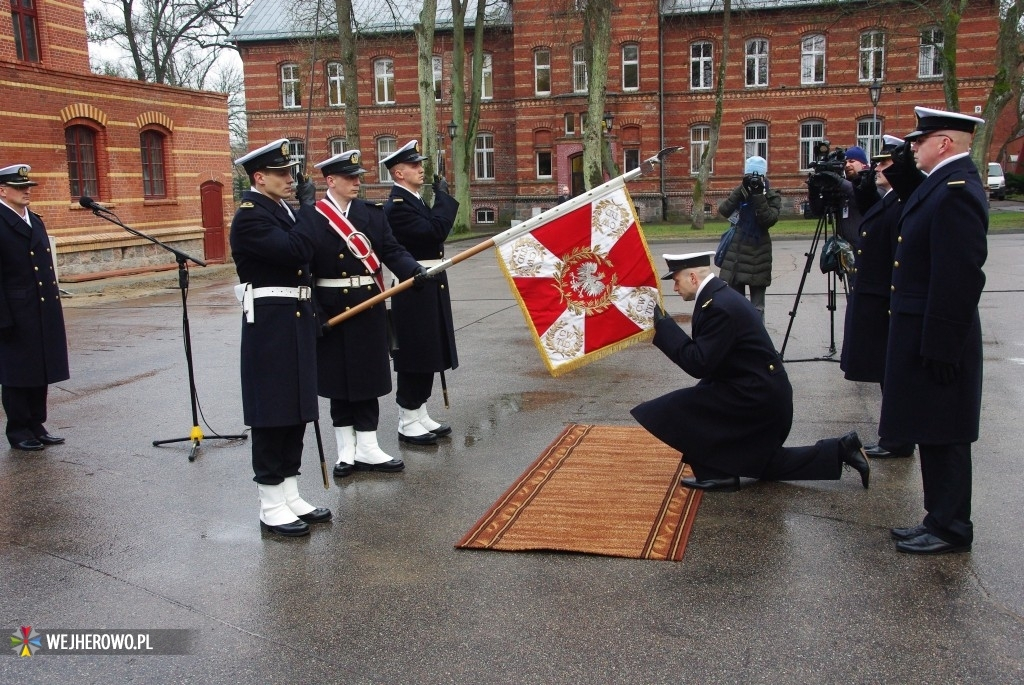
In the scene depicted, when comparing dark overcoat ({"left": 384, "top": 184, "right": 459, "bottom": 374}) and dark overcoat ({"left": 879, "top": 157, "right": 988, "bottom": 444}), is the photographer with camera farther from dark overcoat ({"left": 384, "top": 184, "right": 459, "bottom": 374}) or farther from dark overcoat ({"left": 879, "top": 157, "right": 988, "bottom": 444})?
dark overcoat ({"left": 879, "top": 157, "right": 988, "bottom": 444})

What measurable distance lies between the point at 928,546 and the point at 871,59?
38.6m

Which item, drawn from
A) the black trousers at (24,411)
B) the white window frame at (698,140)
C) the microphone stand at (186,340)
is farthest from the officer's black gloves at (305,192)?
the white window frame at (698,140)

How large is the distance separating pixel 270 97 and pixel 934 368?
43516mm

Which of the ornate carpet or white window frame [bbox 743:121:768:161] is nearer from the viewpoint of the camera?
the ornate carpet

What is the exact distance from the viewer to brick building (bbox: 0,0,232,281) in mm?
20891

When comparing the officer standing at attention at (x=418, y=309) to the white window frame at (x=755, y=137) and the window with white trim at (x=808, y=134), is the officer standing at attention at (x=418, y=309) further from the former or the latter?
the window with white trim at (x=808, y=134)

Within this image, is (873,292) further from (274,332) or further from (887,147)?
(274,332)

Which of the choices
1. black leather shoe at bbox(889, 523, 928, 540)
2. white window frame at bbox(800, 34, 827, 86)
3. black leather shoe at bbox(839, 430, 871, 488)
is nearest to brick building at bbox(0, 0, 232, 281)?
black leather shoe at bbox(839, 430, 871, 488)

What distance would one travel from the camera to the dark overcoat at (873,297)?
6.80m

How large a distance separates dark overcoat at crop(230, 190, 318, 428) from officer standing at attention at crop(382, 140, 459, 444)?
1.66 m

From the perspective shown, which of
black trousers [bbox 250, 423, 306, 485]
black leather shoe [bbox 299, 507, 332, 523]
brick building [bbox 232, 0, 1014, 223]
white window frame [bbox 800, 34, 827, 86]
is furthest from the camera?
white window frame [bbox 800, 34, 827, 86]

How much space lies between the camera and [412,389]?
7273 millimetres

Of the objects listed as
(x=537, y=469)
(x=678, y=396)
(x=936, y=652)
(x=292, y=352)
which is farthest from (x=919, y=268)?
(x=292, y=352)

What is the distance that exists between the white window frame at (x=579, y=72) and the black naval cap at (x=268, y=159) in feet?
121
